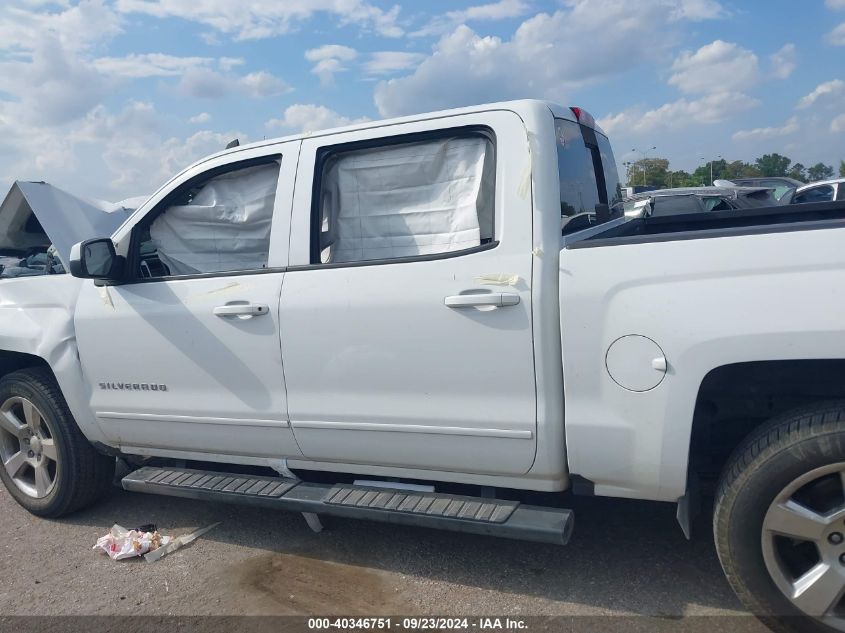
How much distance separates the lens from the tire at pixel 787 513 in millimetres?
2557

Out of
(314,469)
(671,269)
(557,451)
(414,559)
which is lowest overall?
(414,559)

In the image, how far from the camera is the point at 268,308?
344cm

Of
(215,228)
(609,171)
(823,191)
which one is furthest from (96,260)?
(823,191)

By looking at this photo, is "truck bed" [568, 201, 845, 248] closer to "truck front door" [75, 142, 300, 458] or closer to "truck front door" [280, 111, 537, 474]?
"truck front door" [280, 111, 537, 474]

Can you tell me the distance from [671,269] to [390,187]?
1399 millimetres

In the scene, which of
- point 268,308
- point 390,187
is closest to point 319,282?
point 268,308

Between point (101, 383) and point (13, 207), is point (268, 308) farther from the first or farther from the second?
point (13, 207)

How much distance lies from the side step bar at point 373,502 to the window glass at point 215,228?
110cm

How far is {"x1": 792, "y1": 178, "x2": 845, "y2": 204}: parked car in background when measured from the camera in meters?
12.3

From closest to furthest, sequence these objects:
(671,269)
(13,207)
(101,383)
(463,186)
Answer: (671,269) < (463,186) < (101,383) < (13,207)

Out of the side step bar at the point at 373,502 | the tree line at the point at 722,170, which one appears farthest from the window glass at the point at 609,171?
the tree line at the point at 722,170

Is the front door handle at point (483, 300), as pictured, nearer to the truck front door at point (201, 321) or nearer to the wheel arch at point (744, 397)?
the wheel arch at point (744, 397)

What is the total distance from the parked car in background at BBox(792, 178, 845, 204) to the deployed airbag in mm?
11378

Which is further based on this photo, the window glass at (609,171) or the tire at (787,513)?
the window glass at (609,171)
